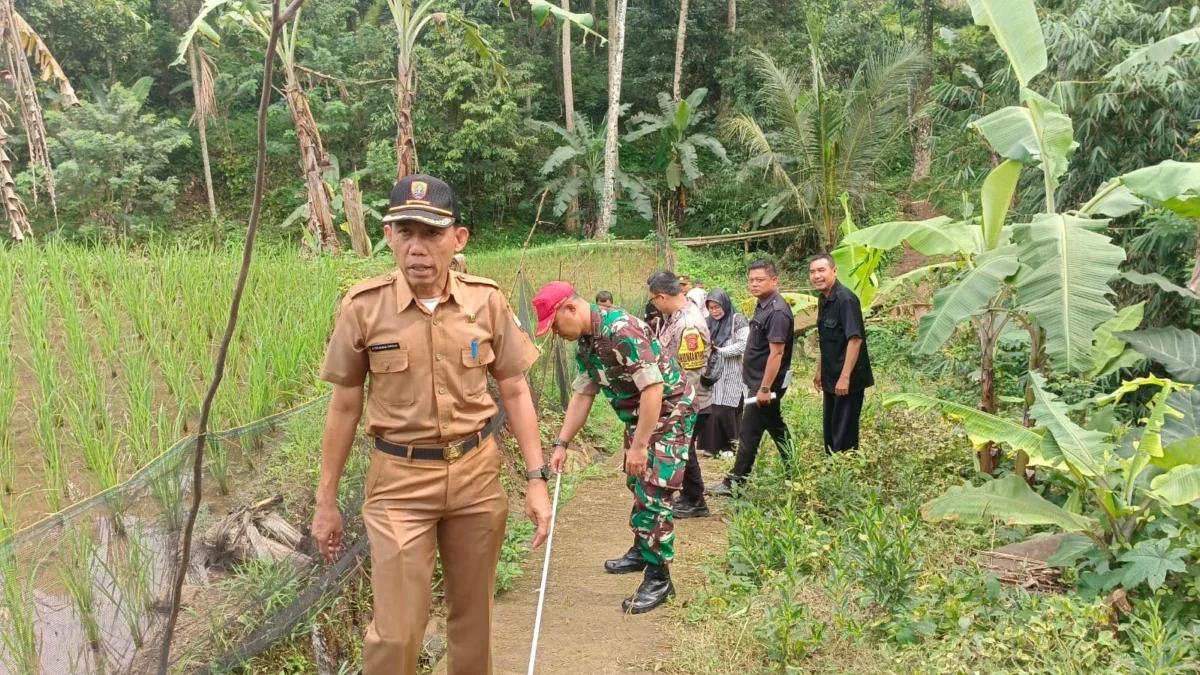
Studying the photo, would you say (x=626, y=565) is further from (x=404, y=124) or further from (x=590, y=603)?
(x=404, y=124)

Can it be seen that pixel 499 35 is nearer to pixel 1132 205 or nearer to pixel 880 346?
pixel 880 346

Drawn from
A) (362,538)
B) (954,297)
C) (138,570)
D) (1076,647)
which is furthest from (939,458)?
(138,570)

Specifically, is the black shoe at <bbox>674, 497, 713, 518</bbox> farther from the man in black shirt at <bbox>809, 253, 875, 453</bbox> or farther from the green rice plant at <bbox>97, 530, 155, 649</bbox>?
the green rice plant at <bbox>97, 530, 155, 649</bbox>

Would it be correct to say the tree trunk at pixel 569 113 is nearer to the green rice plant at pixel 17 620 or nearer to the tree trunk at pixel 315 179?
the tree trunk at pixel 315 179

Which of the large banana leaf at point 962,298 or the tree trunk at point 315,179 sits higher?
the tree trunk at point 315,179

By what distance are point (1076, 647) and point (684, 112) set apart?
16.6 meters

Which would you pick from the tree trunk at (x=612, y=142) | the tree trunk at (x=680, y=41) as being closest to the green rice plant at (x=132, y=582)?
the tree trunk at (x=612, y=142)

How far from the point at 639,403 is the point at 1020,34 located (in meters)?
2.96

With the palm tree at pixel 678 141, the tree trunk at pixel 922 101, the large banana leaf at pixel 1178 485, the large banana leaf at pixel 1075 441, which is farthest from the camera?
the tree trunk at pixel 922 101

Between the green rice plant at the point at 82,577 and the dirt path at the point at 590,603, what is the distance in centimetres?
134

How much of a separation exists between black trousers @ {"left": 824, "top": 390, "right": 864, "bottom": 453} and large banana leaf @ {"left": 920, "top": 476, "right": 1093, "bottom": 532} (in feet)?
4.35

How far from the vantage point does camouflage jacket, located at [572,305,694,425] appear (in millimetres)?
3643

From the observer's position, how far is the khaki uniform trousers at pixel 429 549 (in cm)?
247

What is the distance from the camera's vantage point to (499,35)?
789 inches
